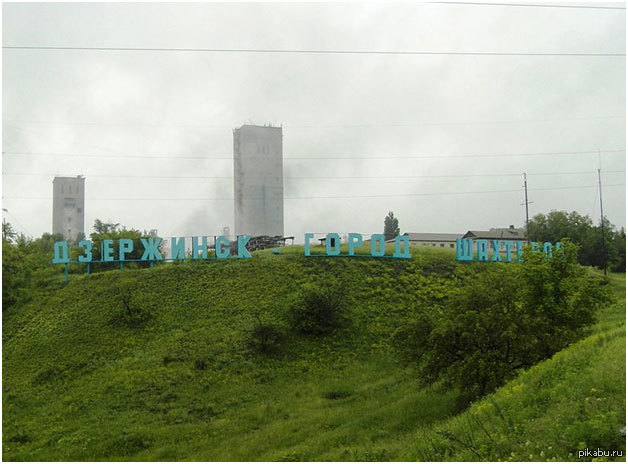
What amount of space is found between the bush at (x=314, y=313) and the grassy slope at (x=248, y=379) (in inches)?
34.3

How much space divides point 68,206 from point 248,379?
3190 inches

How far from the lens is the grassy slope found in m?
15.1

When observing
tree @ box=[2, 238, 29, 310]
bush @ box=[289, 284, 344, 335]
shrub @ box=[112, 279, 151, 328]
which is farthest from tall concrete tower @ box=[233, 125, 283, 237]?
bush @ box=[289, 284, 344, 335]

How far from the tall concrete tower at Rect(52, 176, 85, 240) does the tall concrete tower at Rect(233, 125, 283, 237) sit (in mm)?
45050

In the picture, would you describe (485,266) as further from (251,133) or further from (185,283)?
(251,133)

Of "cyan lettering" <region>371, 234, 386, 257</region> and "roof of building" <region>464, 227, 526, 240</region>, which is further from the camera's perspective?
"roof of building" <region>464, 227, 526, 240</region>

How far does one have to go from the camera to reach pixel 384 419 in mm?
23094

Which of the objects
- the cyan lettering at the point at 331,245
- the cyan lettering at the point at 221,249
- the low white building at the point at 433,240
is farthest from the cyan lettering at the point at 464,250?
the low white building at the point at 433,240

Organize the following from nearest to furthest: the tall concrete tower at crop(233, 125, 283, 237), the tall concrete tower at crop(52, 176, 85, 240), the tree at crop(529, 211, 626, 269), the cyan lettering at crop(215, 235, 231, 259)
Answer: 1. the cyan lettering at crop(215, 235, 231, 259)
2. the tall concrete tower at crop(233, 125, 283, 237)
3. the tree at crop(529, 211, 626, 269)
4. the tall concrete tower at crop(52, 176, 85, 240)

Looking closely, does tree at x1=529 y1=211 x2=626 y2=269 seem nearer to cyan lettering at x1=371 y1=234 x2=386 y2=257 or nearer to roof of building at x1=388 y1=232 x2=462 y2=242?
roof of building at x1=388 y1=232 x2=462 y2=242

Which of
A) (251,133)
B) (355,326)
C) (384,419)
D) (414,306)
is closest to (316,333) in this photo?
(355,326)

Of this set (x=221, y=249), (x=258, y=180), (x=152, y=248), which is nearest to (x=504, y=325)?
(x=221, y=249)

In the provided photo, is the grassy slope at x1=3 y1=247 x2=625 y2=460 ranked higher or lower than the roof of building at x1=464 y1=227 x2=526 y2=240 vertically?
lower

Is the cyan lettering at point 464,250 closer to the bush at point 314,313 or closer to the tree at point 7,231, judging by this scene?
the bush at point 314,313
